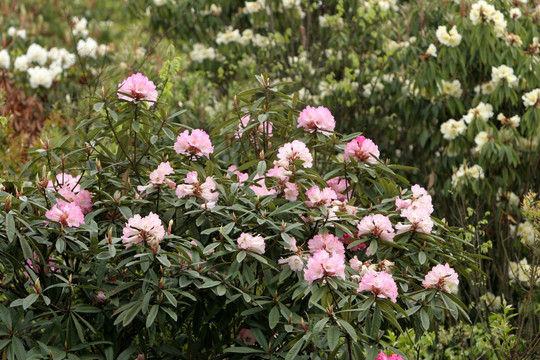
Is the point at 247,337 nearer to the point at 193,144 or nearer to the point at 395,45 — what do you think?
the point at 193,144

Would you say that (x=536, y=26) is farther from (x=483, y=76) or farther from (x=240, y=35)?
(x=240, y=35)

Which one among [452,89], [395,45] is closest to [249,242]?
[452,89]

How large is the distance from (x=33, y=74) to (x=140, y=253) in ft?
14.2

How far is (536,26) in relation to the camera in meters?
5.24

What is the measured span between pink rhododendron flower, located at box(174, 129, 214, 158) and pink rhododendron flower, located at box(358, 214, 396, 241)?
27.9 inches

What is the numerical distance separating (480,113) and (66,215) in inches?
131

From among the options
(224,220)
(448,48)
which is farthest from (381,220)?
(448,48)

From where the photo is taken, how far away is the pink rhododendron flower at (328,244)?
2.66 metres

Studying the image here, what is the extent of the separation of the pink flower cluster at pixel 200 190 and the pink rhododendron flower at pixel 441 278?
0.83 metres

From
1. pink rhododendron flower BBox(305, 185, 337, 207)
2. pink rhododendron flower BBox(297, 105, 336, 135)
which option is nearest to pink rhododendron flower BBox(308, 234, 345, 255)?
pink rhododendron flower BBox(305, 185, 337, 207)

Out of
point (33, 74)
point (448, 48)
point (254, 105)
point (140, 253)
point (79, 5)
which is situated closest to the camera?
point (140, 253)

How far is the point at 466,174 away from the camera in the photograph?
4.95 metres

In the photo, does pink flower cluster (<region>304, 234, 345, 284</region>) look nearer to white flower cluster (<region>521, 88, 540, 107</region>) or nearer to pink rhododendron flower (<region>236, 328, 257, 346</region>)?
pink rhododendron flower (<region>236, 328, 257, 346</region>)

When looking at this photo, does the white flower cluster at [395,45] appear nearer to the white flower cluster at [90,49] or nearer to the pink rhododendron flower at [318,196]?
the white flower cluster at [90,49]
